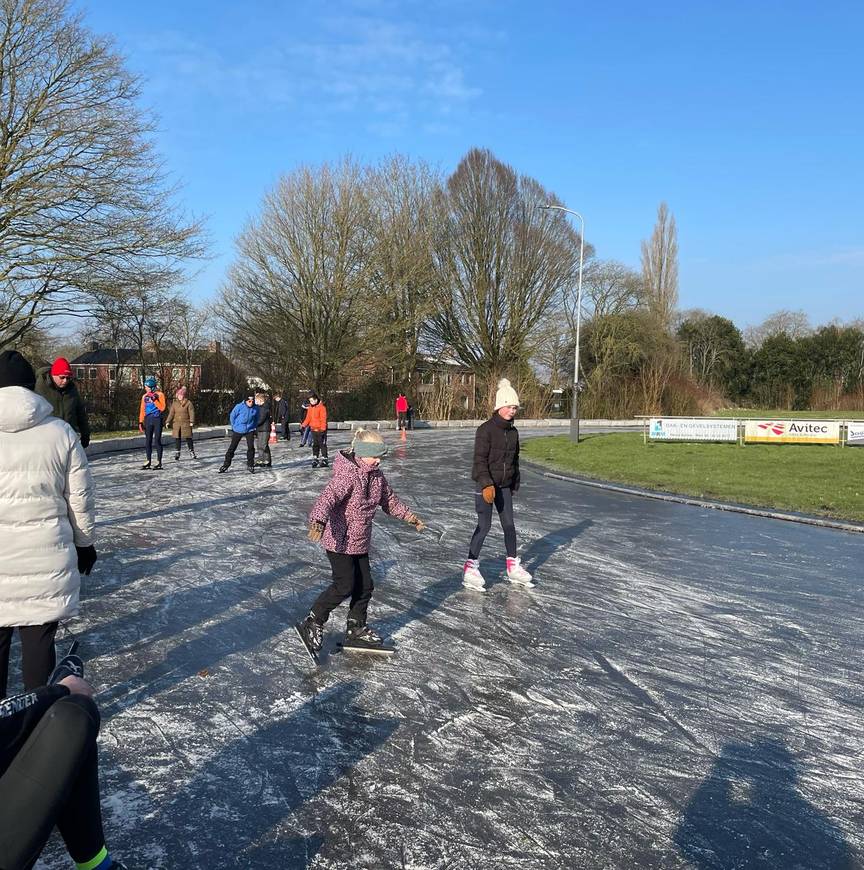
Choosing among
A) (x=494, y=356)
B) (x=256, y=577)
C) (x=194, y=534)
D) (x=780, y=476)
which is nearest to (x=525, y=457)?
(x=780, y=476)

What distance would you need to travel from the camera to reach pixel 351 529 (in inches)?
212

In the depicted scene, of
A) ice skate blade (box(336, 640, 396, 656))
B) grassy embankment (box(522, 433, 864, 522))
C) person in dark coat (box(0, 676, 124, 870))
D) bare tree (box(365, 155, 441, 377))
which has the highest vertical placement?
bare tree (box(365, 155, 441, 377))

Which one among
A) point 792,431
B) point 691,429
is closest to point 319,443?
point 691,429

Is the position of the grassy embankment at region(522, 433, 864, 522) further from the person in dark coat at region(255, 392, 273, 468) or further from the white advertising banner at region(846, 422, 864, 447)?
the person in dark coat at region(255, 392, 273, 468)

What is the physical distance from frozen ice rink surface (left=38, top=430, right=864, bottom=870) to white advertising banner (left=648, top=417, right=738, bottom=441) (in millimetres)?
19006

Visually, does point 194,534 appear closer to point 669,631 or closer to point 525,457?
point 669,631

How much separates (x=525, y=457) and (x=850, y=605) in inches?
617

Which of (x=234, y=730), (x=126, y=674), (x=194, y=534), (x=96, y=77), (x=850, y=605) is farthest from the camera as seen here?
(x=96, y=77)

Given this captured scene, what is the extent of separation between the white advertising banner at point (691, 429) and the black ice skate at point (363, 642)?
23.2 m

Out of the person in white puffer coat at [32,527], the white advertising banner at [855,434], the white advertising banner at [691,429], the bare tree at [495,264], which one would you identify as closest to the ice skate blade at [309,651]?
the person in white puffer coat at [32,527]

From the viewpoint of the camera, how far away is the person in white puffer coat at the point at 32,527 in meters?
3.39

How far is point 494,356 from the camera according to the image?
46.3 m

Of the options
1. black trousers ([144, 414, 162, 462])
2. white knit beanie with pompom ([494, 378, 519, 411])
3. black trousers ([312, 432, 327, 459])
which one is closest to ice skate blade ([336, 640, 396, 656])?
white knit beanie with pompom ([494, 378, 519, 411])

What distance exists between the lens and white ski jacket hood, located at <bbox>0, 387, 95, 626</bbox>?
3.39 m
